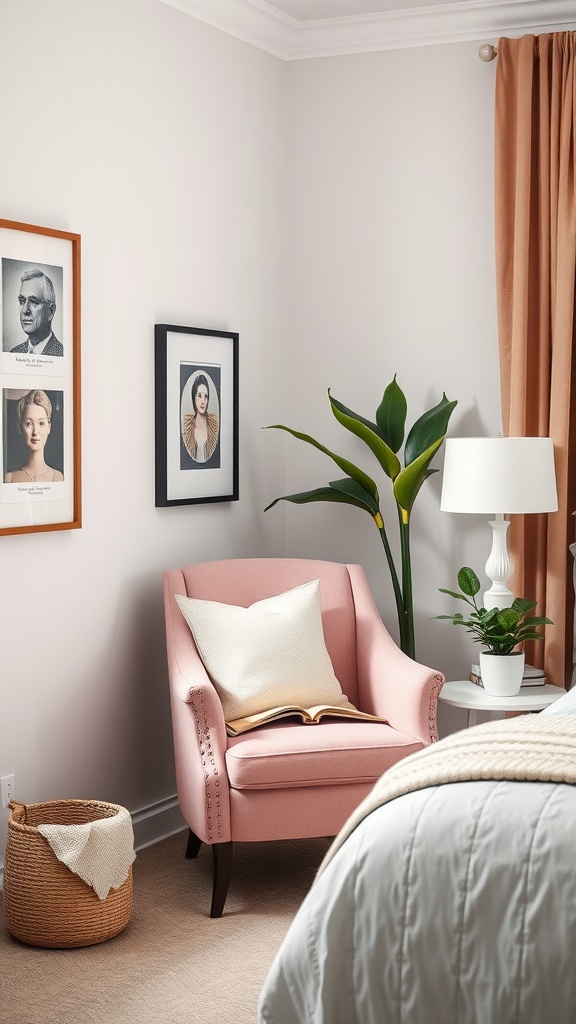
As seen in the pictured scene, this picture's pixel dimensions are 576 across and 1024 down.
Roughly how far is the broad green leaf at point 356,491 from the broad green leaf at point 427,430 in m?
0.18

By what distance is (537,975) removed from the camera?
5.15ft

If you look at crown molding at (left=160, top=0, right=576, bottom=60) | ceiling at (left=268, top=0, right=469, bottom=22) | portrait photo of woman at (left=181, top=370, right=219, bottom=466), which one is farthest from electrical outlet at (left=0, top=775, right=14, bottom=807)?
ceiling at (left=268, top=0, right=469, bottom=22)

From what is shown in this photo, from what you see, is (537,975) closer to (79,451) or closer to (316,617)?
(316,617)

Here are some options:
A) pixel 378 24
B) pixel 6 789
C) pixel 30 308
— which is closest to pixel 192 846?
pixel 6 789

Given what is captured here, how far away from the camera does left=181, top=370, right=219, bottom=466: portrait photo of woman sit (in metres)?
3.65

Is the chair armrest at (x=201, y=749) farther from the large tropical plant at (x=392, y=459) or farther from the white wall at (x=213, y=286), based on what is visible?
the large tropical plant at (x=392, y=459)

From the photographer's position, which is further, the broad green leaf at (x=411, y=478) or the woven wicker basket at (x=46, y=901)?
the broad green leaf at (x=411, y=478)

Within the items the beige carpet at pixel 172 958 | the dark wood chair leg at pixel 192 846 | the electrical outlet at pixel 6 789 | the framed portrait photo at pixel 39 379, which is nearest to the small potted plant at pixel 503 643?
the beige carpet at pixel 172 958

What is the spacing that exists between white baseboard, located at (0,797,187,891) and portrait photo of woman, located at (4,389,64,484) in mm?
1201

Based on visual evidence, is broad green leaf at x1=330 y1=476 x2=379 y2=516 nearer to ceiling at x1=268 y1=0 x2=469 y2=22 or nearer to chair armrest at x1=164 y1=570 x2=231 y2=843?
chair armrest at x1=164 y1=570 x2=231 y2=843

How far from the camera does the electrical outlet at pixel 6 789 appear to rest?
2.99 m

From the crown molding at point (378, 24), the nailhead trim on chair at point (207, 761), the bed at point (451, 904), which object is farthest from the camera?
the crown molding at point (378, 24)

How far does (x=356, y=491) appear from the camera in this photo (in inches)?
149

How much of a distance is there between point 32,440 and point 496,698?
163 cm
